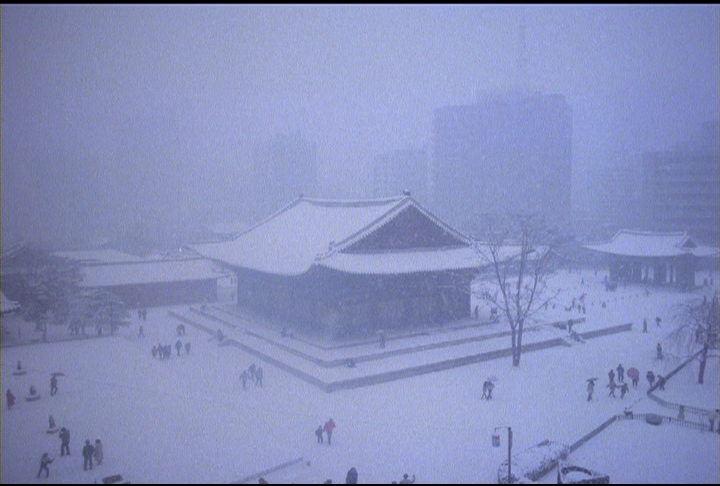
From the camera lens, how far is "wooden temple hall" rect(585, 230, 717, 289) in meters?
52.8

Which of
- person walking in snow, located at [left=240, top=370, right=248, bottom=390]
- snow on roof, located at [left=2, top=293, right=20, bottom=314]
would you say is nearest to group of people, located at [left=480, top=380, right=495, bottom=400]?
person walking in snow, located at [left=240, top=370, right=248, bottom=390]

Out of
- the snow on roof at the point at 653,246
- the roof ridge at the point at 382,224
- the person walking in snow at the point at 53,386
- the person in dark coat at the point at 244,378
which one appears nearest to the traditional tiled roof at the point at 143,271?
the person walking in snow at the point at 53,386

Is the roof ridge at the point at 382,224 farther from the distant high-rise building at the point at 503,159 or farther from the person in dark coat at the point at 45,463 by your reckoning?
the distant high-rise building at the point at 503,159

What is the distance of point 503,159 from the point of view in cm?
10262

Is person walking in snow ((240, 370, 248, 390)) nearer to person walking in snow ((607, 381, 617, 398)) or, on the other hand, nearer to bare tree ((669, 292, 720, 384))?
person walking in snow ((607, 381, 617, 398))

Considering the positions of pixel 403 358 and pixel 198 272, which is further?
pixel 198 272

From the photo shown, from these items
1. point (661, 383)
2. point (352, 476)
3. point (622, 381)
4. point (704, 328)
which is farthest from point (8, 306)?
point (704, 328)

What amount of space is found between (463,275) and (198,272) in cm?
2359

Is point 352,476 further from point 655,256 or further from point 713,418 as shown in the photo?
point 655,256

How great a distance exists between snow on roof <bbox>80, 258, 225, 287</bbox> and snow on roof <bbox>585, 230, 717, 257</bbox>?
40.1 m

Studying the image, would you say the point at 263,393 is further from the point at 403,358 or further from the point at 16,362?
the point at 16,362

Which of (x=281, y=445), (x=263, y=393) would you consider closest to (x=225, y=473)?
(x=281, y=445)

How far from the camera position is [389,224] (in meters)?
31.7

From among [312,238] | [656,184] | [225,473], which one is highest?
[656,184]
